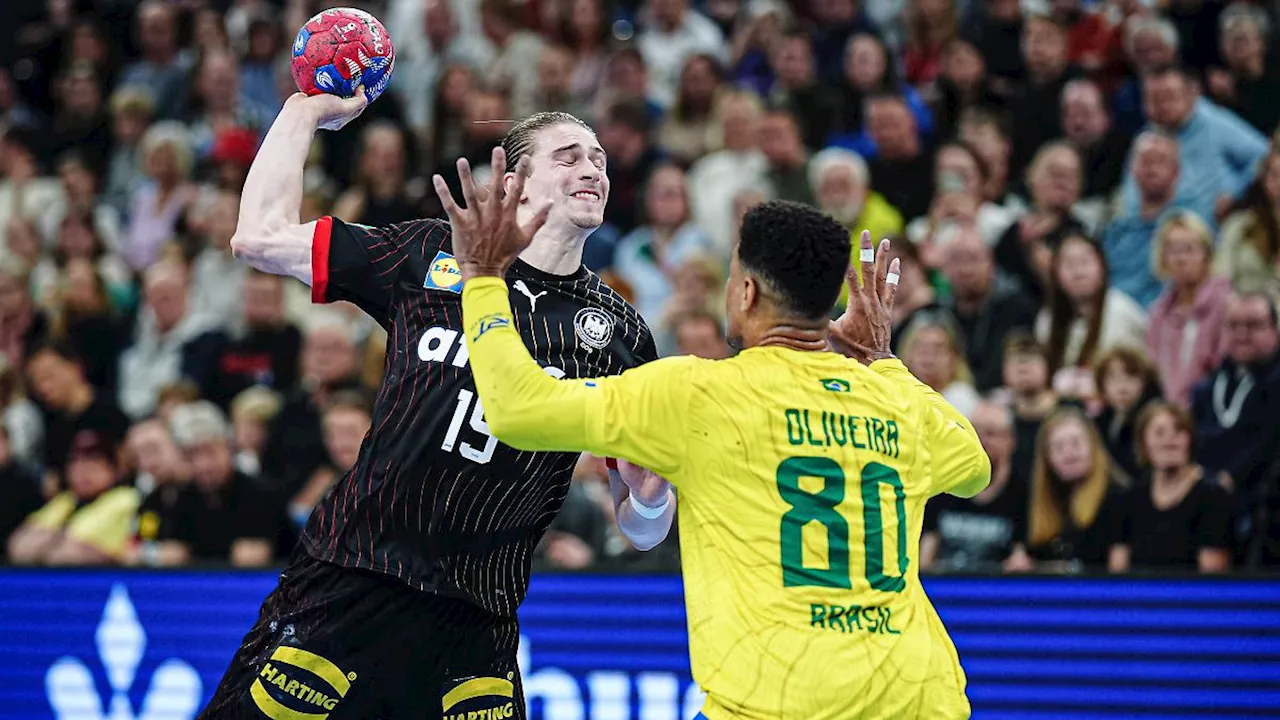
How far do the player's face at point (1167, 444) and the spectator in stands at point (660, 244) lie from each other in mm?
3824

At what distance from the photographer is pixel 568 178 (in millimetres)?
5641

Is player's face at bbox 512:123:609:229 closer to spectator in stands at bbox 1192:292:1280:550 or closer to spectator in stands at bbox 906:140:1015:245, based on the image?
spectator in stands at bbox 1192:292:1280:550

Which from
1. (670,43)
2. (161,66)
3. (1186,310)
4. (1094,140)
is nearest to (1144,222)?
(1186,310)

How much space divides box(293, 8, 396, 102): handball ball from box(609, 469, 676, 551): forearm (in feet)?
5.08

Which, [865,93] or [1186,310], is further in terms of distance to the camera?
[865,93]

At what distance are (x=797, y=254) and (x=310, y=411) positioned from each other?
696 cm

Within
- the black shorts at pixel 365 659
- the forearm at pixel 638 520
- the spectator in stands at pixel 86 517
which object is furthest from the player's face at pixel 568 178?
the spectator in stands at pixel 86 517

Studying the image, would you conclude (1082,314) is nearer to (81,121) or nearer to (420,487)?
(420,487)

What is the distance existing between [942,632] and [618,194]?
8344 millimetres

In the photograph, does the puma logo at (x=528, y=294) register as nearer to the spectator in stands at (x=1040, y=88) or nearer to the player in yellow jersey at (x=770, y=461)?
the player in yellow jersey at (x=770, y=461)

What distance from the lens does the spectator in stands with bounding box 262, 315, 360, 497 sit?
10555 millimetres

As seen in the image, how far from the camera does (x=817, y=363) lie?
4.59 meters

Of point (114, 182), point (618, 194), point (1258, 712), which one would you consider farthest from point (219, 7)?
point (1258, 712)

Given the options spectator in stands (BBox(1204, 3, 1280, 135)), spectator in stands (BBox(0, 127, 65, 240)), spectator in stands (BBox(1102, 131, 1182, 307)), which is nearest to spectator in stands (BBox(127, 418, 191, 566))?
spectator in stands (BBox(0, 127, 65, 240))
